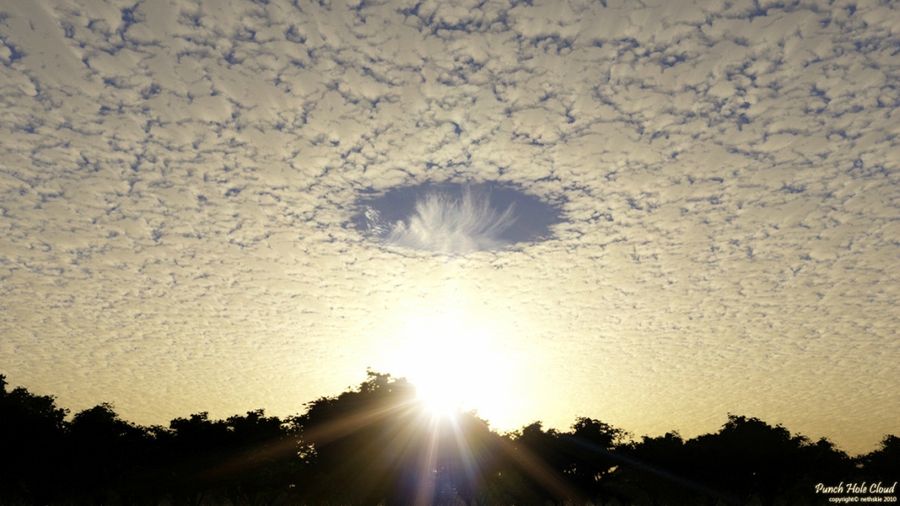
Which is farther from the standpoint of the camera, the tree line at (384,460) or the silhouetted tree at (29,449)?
the tree line at (384,460)

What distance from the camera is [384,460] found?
89.6 metres

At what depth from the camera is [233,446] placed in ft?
295

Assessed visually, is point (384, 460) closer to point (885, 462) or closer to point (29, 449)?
point (29, 449)

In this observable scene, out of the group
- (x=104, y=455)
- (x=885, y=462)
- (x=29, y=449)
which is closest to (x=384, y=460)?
(x=104, y=455)

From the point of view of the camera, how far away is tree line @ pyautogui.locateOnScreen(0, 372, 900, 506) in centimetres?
7981

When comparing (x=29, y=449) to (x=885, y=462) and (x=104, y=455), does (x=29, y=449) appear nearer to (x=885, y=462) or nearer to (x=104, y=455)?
(x=104, y=455)

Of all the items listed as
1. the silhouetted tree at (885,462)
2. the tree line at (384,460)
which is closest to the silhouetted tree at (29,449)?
the tree line at (384,460)

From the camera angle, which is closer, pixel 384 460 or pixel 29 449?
pixel 29 449

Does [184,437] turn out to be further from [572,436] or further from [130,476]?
[572,436]

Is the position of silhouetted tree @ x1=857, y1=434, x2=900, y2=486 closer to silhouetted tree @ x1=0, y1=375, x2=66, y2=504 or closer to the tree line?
the tree line

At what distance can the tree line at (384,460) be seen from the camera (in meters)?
79.8

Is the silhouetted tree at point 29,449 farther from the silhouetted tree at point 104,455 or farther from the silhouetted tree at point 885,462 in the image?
the silhouetted tree at point 885,462

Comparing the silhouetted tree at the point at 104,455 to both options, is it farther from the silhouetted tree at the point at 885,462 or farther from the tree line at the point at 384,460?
the silhouetted tree at the point at 885,462

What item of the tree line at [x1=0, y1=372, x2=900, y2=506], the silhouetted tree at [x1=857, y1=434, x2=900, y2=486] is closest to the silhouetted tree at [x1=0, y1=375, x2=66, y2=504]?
the tree line at [x1=0, y1=372, x2=900, y2=506]
